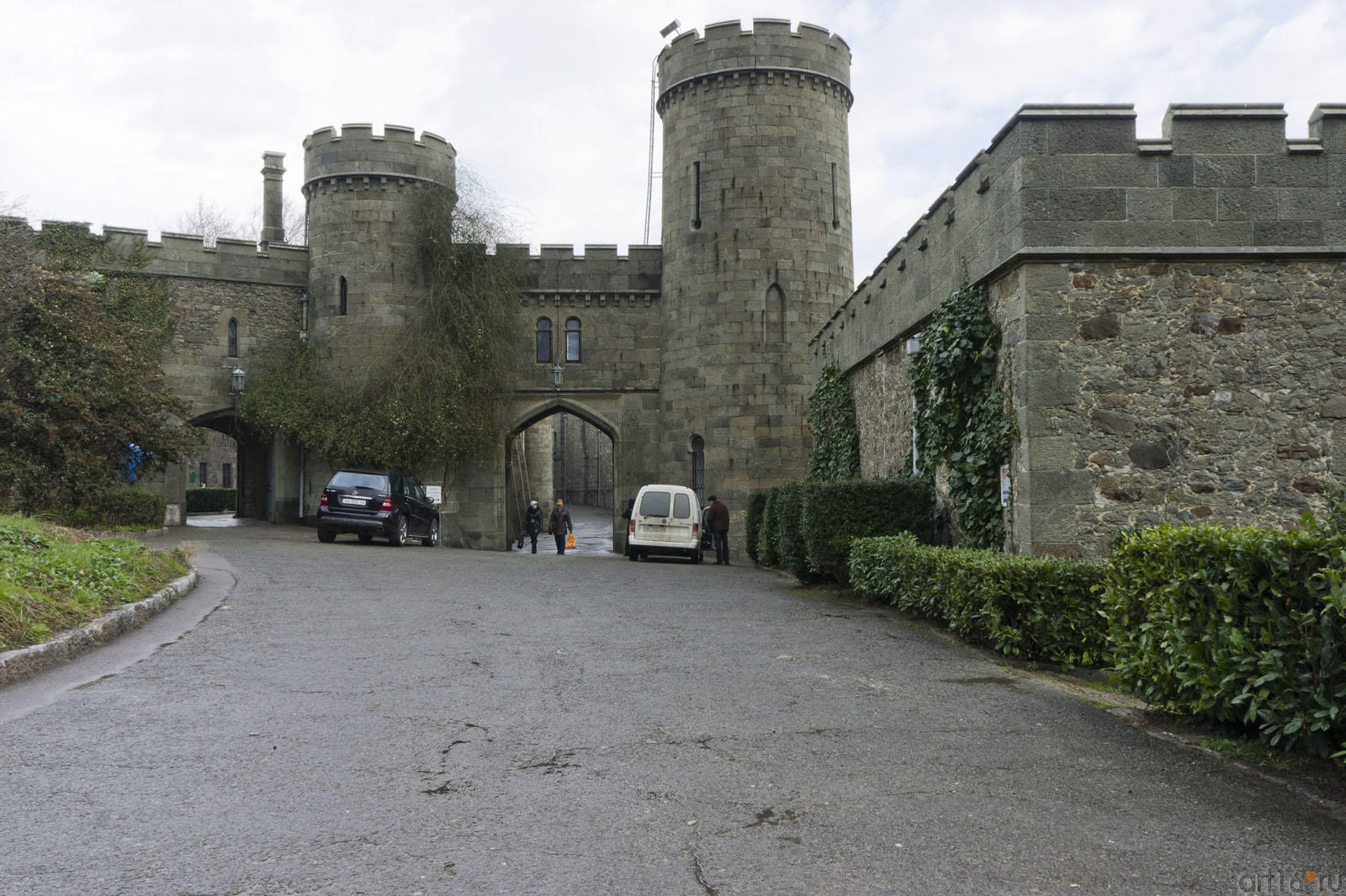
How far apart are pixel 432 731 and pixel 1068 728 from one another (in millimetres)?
3332

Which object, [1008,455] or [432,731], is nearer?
[432,731]

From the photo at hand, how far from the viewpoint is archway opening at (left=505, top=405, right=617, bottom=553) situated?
106 ft

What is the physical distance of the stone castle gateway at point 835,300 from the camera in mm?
9555

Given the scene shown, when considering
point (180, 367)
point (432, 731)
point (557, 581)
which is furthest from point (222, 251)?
point (432, 731)

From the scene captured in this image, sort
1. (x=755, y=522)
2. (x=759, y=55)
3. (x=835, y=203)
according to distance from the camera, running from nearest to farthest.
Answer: (x=755, y=522)
(x=759, y=55)
(x=835, y=203)

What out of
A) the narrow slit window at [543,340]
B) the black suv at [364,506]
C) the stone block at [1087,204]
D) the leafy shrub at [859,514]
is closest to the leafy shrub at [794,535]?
the leafy shrub at [859,514]

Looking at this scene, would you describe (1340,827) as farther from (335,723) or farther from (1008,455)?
(1008,455)

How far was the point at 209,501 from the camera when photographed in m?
48.4

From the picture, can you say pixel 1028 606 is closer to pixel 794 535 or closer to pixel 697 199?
pixel 794 535

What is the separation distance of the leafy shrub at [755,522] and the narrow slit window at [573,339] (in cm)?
796

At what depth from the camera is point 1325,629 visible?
14.7 feet

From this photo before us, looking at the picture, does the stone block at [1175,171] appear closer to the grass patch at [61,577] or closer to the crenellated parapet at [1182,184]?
the crenellated parapet at [1182,184]

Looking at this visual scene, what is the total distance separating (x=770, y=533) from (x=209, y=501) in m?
36.3

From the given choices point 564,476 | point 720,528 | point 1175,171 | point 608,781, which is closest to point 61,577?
point 608,781
